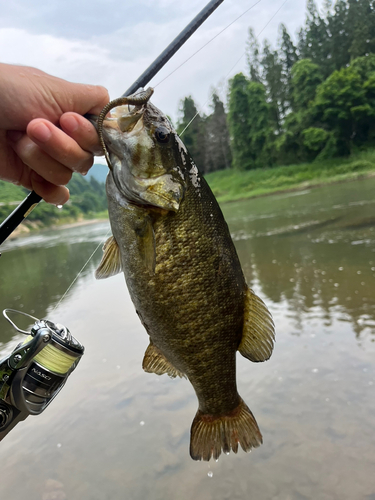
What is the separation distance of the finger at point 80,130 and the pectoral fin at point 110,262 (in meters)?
0.39

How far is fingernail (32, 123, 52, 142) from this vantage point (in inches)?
51.2

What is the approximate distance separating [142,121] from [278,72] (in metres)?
45.5

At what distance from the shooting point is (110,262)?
1.63m

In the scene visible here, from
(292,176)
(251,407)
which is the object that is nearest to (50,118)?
(251,407)

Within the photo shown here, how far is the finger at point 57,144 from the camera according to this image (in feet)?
4.29

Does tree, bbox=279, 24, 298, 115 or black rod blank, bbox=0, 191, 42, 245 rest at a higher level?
tree, bbox=279, 24, 298, 115

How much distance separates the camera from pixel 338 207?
12164 millimetres

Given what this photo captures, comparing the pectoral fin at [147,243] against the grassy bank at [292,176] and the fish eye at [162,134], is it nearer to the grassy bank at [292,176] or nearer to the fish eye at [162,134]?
the fish eye at [162,134]

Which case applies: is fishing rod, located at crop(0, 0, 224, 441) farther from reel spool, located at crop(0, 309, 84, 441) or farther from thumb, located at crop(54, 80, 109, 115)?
thumb, located at crop(54, 80, 109, 115)

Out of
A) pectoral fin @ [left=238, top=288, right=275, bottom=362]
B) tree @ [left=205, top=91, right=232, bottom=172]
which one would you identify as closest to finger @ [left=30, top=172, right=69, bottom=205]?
pectoral fin @ [left=238, top=288, right=275, bottom=362]

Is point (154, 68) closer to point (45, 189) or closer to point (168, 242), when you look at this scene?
point (45, 189)

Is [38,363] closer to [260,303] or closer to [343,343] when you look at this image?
[260,303]

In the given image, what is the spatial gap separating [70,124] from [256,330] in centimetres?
111

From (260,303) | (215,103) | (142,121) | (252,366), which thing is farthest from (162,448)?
(215,103)
